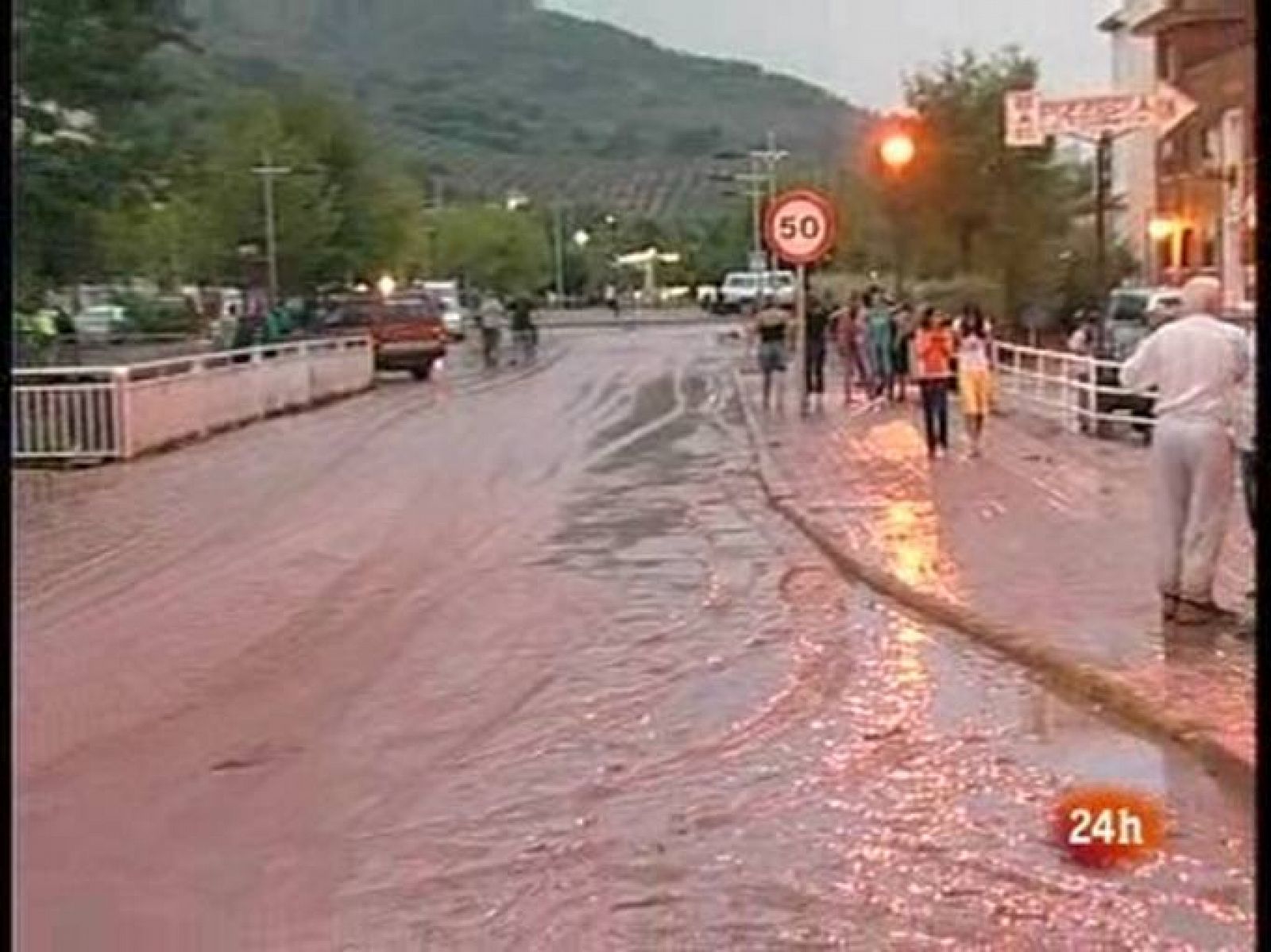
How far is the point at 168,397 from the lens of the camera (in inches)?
797

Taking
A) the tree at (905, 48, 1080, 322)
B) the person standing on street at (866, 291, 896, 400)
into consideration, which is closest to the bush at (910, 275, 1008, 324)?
the tree at (905, 48, 1080, 322)

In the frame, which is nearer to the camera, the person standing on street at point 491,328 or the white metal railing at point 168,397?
the white metal railing at point 168,397

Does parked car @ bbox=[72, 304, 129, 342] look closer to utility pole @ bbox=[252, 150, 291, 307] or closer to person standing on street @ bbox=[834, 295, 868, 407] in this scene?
utility pole @ bbox=[252, 150, 291, 307]

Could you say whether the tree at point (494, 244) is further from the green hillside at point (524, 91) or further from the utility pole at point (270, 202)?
the green hillside at point (524, 91)

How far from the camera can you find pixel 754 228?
9.83m

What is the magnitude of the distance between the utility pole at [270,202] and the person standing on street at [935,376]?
18.0 feet

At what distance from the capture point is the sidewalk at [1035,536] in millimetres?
7051

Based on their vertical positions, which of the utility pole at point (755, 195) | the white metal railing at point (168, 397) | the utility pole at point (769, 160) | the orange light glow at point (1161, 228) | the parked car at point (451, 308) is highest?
the utility pole at point (769, 160)

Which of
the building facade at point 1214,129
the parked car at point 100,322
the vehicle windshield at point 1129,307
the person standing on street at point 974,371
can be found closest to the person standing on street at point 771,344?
the person standing on street at point 974,371

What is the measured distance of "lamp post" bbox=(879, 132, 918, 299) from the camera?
5.88 m

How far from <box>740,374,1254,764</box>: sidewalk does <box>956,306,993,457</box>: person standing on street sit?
0.20m

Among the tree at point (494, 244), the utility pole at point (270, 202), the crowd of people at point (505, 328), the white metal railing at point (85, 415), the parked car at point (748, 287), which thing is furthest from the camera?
the crowd of people at point (505, 328)

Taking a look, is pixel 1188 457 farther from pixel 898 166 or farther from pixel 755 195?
pixel 755 195

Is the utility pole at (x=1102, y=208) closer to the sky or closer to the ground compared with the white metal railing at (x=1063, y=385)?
closer to the sky
